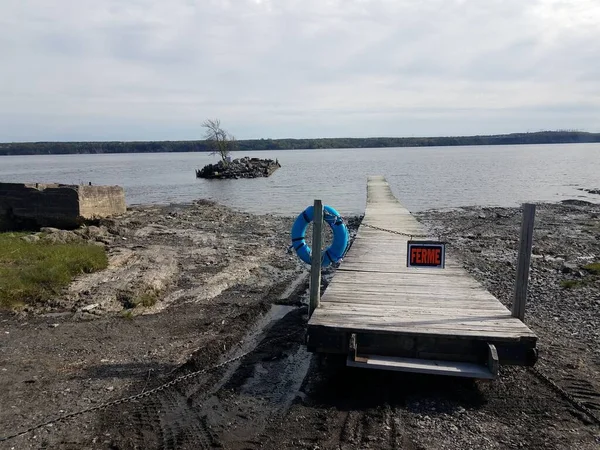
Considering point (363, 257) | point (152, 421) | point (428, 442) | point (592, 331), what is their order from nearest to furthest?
point (428, 442), point (152, 421), point (592, 331), point (363, 257)

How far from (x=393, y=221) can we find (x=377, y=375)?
28.3 ft

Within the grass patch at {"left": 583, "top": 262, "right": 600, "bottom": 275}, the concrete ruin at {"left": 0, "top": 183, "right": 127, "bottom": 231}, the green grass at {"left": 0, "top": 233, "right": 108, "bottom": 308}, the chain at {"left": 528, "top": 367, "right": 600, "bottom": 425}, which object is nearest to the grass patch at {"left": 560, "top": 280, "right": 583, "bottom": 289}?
the grass patch at {"left": 583, "top": 262, "right": 600, "bottom": 275}

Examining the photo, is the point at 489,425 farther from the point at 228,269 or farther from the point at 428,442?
the point at 228,269

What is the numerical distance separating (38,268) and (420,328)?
6738 mm

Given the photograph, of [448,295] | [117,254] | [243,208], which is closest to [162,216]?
[243,208]

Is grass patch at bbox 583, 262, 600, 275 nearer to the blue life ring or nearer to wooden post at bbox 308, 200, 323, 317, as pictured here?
the blue life ring

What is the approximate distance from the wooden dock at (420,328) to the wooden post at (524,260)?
0.54 ft

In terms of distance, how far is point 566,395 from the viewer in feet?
15.0

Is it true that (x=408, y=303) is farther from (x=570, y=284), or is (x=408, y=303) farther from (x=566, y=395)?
Result: (x=570, y=284)

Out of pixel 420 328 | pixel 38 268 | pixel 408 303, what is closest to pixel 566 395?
pixel 420 328

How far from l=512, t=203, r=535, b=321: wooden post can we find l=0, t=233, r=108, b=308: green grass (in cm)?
684

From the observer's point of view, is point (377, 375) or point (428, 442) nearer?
point (428, 442)

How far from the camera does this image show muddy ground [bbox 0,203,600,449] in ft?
13.1

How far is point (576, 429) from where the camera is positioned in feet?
13.3
